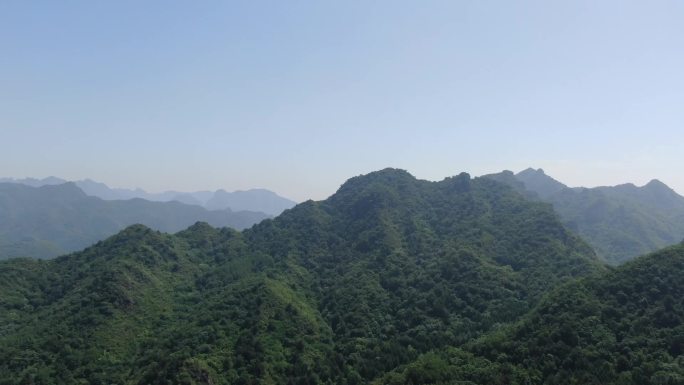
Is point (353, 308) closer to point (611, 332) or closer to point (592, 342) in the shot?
point (592, 342)

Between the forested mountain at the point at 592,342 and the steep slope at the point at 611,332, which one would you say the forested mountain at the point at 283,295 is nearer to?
the forested mountain at the point at 592,342

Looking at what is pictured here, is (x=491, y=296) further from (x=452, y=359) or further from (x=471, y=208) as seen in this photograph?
(x=471, y=208)

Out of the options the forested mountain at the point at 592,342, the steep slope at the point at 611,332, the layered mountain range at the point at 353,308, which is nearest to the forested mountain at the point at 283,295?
the layered mountain range at the point at 353,308

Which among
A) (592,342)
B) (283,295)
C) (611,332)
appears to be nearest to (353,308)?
(283,295)

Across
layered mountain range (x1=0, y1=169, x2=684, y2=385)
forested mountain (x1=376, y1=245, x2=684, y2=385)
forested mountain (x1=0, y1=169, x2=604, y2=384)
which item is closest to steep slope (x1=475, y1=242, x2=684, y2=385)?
forested mountain (x1=376, y1=245, x2=684, y2=385)

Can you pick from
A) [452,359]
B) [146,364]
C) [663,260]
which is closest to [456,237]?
[663,260]

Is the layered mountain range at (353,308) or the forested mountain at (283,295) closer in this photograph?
the layered mountain range at (353,308)
